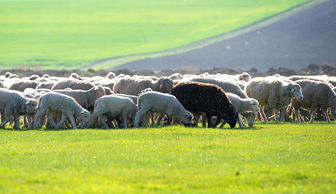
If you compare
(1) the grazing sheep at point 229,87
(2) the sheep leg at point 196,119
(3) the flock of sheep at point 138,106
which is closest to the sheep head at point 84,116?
(3) the flock of sheep at point 138,106

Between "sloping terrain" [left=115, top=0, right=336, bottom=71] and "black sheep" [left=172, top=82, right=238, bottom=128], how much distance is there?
56.0 metres

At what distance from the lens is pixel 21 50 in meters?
107

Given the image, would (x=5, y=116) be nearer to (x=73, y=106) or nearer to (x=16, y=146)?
(x=73, y=106)

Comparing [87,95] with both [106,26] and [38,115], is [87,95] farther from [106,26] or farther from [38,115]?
[106,26]

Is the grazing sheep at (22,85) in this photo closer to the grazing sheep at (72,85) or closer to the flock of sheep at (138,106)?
the grazing sheep at (72,85)

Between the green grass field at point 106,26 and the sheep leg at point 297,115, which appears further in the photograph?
the green grass field at point 106,26

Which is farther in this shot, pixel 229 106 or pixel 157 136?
pixel 229 106

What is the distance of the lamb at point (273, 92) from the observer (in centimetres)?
3048

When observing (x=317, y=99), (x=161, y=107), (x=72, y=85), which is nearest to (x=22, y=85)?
(x=72, y=85)

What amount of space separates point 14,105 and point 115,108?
11.1 ft

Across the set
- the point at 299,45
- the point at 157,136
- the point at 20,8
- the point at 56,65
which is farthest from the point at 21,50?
the point at 157,136

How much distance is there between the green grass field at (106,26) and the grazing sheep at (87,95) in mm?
65559

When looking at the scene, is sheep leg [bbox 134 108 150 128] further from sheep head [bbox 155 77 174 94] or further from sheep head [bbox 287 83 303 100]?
sheep head [bbox 287 83 303 100]

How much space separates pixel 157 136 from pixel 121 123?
5.39 metres
